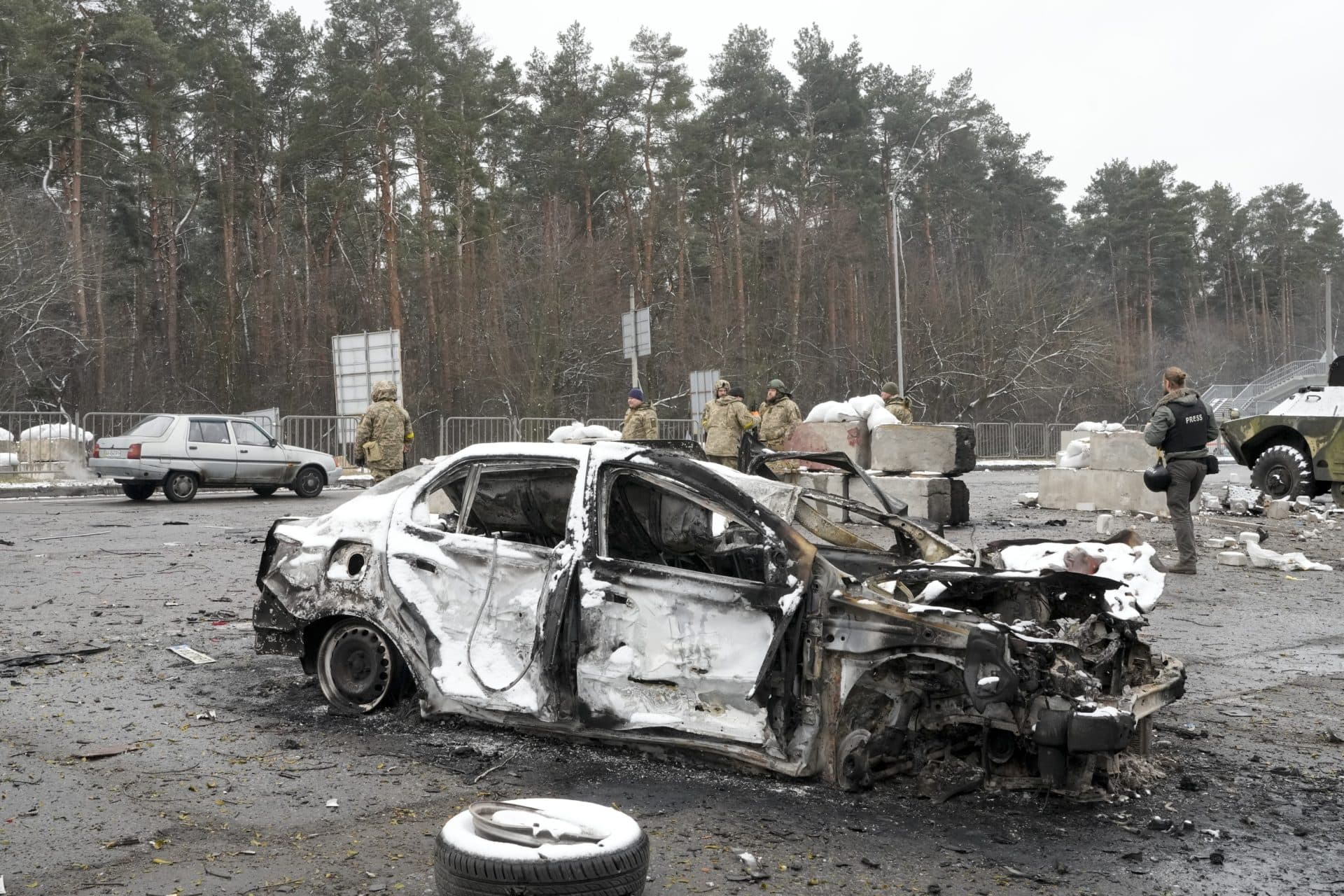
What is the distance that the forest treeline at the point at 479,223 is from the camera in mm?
34781

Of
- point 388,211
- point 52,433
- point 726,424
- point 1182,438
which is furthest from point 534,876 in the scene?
point 388,211

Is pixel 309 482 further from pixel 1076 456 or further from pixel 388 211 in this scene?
pixel 388 211

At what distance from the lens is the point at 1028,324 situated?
49594mm

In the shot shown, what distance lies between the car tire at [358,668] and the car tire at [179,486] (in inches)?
582

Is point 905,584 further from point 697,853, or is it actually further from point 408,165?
point 408,165

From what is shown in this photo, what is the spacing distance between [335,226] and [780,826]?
41.4 m

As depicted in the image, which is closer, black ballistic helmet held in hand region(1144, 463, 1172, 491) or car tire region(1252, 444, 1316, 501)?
black ballistic helmet held in hand region(1144, 463, 1172, 491)

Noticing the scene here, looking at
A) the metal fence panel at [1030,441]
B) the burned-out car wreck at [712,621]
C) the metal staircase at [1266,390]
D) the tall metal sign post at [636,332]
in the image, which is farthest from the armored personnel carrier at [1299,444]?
the metal staircase at [1266,390]

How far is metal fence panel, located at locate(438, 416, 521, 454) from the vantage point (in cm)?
2972

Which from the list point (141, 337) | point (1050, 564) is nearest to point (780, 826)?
point (1050, 564)

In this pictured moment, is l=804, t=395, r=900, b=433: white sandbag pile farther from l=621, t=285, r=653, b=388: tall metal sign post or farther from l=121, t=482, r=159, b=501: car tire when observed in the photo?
l=121, t=482, r=159, b=501: car tire

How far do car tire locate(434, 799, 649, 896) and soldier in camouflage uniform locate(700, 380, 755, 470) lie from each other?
1323cm

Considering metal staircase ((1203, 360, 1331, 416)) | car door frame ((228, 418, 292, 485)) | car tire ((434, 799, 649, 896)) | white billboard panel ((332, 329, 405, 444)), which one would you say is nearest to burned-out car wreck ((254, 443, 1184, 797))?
car tire ((434, 799, 649, 896))

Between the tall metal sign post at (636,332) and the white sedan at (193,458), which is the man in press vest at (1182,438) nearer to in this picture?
the tall metal sign post at (636,332)
